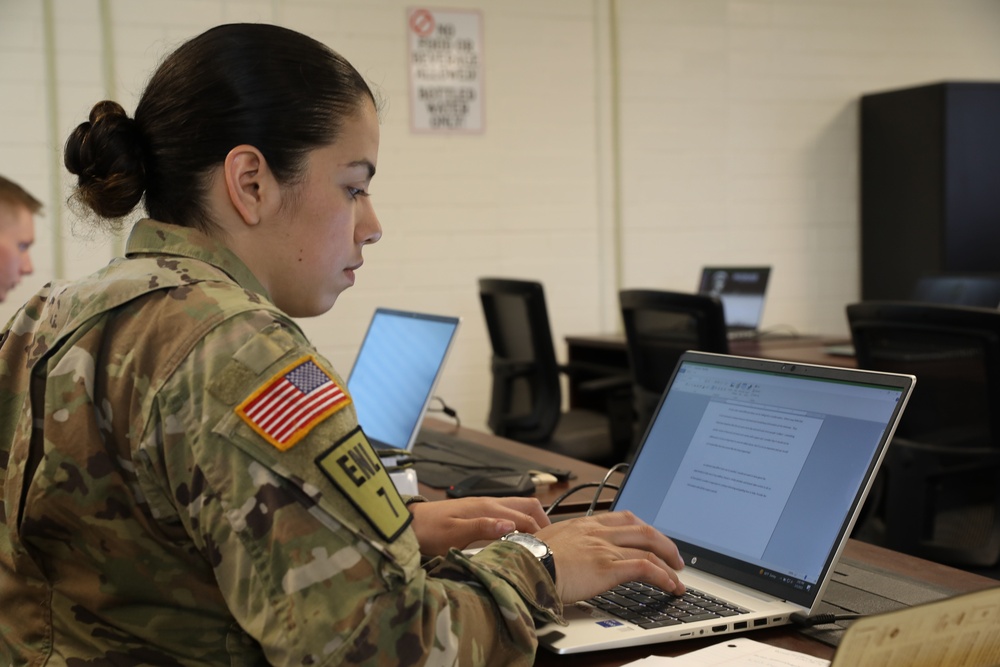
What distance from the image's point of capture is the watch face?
3.45 feet

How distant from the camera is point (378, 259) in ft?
14.6

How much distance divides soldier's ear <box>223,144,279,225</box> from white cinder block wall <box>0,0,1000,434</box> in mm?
3215

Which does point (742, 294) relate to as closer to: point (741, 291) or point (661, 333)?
point (741, 291)

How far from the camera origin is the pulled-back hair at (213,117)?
3.24 ft

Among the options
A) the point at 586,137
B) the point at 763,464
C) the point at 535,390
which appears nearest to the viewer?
the point at 763,464

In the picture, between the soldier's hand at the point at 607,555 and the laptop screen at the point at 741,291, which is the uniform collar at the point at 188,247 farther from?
the laptop screen at the point at 741,291

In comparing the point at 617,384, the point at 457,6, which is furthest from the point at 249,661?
the point at 457,6

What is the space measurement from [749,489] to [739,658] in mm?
281

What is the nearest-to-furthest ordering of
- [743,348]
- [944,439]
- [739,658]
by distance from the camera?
[739,658] < [944,439] < [743,348]

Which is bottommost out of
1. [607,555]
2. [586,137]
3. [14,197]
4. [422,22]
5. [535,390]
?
[535,390]

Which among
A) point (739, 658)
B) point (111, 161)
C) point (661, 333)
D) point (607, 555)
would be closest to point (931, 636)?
point (739, 658)

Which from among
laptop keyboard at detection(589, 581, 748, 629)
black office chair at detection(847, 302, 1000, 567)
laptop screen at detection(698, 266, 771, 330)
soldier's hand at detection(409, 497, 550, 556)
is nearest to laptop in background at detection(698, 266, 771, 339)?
laptop screen at detection(698, 266, 771, 330)

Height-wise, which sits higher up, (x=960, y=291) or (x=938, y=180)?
(x=938, y=180)

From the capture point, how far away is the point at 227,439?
0.83m
